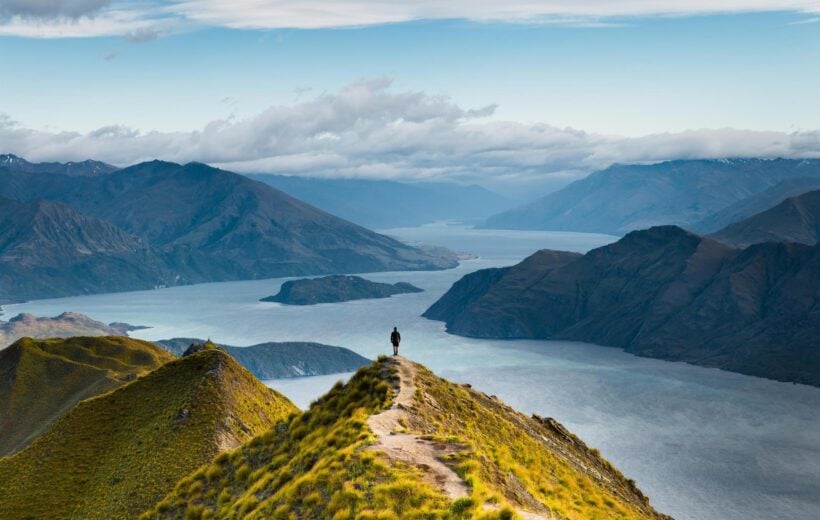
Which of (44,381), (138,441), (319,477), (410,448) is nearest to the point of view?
(319,477)

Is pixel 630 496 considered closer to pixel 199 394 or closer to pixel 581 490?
pixel 581 490

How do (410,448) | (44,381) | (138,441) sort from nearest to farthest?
(410,448)
(138,441)
(44,381)

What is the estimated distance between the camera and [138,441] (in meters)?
99.4

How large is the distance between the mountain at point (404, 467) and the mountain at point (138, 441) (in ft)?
76.9

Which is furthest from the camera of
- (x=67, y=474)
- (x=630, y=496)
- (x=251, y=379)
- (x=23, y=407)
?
(x=23, y=407)

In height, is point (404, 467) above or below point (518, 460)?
above

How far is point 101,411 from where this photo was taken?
110m

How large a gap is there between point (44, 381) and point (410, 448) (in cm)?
15368

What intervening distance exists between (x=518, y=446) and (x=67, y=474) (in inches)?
2319

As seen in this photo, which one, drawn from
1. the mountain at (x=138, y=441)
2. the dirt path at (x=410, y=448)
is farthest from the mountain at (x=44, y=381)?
the dirt path at (x=410, y=448)

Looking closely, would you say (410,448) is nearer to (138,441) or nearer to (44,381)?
(138,441)

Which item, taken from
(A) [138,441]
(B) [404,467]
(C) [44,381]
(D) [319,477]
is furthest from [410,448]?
(C) [44,381]

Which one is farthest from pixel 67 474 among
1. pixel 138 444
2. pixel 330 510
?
pixel 330 510

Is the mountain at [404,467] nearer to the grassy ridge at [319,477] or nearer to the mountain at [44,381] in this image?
the grassy ridge at [319,477]
